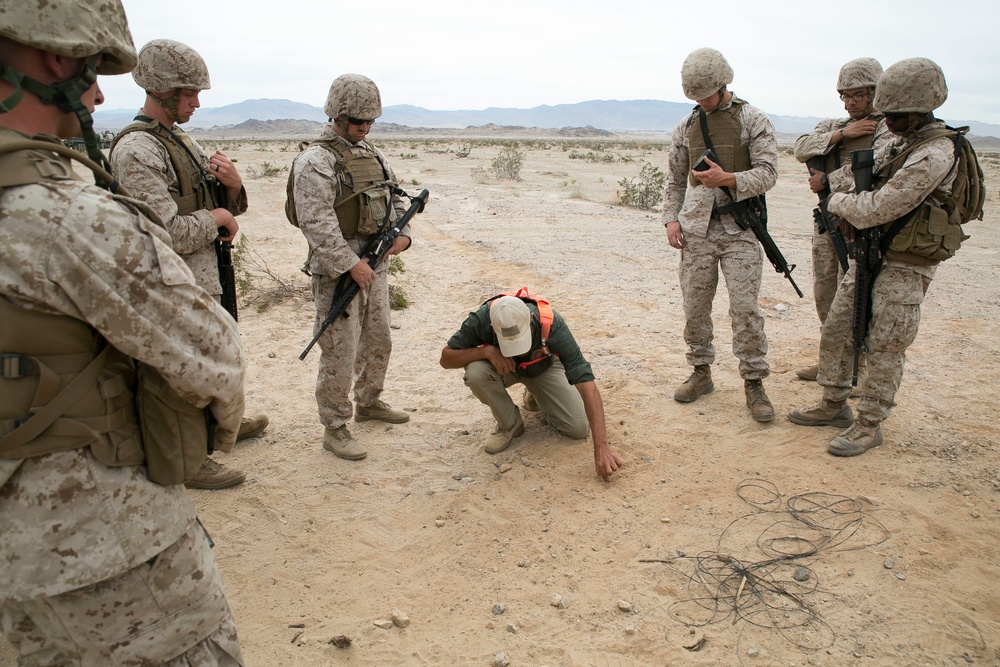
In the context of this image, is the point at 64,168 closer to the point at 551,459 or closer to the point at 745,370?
the point at 551,459

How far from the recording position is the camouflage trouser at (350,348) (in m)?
3.99

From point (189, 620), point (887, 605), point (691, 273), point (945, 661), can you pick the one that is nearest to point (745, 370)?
point (691, 273)

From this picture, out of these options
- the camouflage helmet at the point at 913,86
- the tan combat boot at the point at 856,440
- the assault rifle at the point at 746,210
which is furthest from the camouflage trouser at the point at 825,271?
the camouflage helmet at the point at 913,86

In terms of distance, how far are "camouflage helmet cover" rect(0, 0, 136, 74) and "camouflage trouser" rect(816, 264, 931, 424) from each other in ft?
12.5

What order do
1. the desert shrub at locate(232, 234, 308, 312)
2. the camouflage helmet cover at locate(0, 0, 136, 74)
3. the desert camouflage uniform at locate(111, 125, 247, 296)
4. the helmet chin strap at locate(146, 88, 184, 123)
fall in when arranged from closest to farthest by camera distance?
the camouflage helmet cover at locate(0, 0, 136, 74) < the desert camouflage uniform at locate(111, 125, 247, 296) < the helmet chin strap at locate(146, 88, 184, 123) < the desert shrub at locate(232, 234, 308, 312)

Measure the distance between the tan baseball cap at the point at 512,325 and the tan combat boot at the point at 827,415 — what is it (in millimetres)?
1995

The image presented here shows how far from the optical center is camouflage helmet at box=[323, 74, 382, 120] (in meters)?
3.74

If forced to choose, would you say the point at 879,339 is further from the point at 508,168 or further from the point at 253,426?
the point at 508,168

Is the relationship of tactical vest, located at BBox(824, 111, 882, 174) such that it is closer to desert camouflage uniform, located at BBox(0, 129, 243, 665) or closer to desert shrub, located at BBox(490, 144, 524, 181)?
desert camouflage uniform, located at BBox(0, 129, 243, 665)

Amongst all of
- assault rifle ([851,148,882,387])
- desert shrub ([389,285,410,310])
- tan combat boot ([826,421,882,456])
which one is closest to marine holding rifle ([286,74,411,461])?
desert shrub ([389,285,410,310])

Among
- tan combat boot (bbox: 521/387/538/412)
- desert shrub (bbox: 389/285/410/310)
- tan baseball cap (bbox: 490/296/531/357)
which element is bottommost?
tan combat boot (bbox: 521/387/538/412)

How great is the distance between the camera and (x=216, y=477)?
3.81 metres

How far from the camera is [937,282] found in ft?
24.4

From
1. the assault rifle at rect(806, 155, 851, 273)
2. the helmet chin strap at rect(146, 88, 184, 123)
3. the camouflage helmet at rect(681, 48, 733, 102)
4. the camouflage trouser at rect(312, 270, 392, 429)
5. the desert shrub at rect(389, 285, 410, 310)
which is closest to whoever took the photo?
the helmet chin strap at rect(146, 88, 184, 123)
